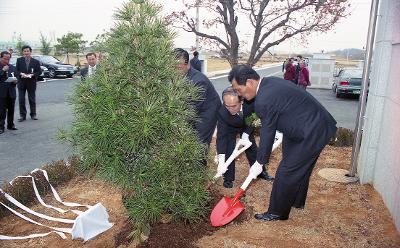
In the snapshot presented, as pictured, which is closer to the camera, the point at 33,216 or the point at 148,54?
the point at 148,54

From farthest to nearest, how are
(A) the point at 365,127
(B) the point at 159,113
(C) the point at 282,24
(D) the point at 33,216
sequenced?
(C) the point at 282,24 → (A) the point at 365,127 → (D) the point at 33,216 → (B) the point at 159,113

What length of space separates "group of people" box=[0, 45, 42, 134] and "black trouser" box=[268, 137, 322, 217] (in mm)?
6602

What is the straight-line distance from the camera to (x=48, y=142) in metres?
7.21

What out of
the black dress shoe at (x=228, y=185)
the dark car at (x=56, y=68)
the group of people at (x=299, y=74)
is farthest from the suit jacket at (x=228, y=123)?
the dark car at (x=56, y=68)

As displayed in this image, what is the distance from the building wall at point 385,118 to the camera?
13.0 feet

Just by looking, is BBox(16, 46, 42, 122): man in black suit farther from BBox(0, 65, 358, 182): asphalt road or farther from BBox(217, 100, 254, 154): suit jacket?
BBox(217, 100, 254, 154): suit jacket

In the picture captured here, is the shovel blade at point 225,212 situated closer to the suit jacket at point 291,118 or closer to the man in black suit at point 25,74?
the suit jacket at point 291,118

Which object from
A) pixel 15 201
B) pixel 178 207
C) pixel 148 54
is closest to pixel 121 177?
pixel 178 207

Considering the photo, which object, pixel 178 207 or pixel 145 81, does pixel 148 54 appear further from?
pixel 178 207

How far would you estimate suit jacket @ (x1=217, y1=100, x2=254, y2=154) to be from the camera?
14.3 ft

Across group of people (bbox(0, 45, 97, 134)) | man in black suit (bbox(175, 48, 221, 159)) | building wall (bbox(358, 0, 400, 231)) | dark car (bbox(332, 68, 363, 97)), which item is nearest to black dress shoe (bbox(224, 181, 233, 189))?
man in black suit (bbox(175, 48, 221, 159))

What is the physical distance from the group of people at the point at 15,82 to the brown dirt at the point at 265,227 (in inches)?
165

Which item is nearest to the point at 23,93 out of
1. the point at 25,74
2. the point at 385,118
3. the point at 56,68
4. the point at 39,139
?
the point at 25,74

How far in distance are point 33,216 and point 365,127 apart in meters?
4.46
